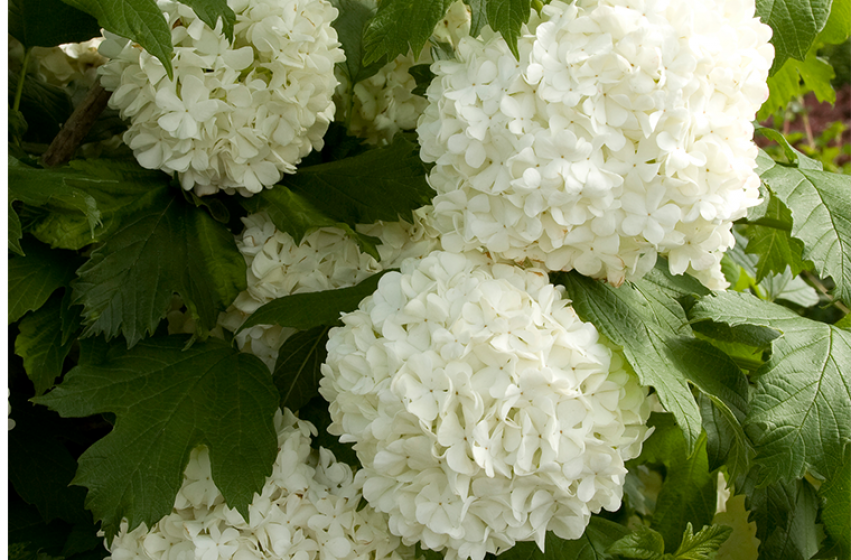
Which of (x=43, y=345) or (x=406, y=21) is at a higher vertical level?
(x=406, y=21)

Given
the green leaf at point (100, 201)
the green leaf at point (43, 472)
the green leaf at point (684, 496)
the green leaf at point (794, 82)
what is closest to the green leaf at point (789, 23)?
the green leaf at point (794, 82)

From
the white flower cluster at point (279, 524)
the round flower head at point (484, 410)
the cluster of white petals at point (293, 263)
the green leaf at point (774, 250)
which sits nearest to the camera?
the round flower head at point (484, 410)

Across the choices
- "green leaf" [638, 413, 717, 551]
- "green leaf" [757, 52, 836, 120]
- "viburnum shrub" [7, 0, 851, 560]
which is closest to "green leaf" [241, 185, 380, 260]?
"viburnum shrub" [7, 0, 851, 560]

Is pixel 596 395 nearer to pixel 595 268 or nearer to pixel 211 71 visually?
pixel 595 268

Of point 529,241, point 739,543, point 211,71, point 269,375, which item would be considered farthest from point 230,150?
point 739,543

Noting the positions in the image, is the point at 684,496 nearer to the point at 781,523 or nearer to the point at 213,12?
the point at 781,523

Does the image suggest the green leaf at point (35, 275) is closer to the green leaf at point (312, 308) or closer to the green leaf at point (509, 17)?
the green leaf at point (312, 308)

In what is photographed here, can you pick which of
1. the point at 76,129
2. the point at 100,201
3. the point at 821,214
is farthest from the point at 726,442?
the point at 76,129
